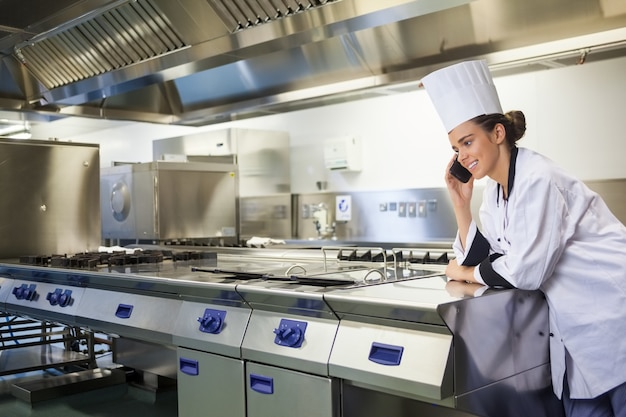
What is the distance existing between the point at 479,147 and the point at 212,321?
101 cm

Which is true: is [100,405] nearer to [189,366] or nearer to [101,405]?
[101,405]

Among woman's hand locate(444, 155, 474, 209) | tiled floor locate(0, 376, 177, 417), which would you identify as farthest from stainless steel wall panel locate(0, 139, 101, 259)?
woman's hand locate(444, 155, 474, 209)

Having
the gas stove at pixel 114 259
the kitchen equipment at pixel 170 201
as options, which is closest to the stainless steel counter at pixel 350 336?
the gas stove at pixel 114 259

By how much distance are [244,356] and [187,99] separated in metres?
3.26

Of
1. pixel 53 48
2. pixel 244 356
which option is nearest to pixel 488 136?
pixel 244 356

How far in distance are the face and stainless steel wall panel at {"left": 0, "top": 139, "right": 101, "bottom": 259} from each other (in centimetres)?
306

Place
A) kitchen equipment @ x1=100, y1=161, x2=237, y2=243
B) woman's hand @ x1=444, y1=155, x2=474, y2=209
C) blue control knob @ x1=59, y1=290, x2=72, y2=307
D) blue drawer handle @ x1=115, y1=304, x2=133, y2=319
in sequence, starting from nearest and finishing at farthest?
1. woman's hand @ x1=444, y1=155, x2=474, y2=209
2. blue drawer handle @ x1=115, y1=304, x2=133, y2=319
3. blue control knob @ x1=59, y1=290, x2=72, y2=307
4. kitchen equipment @ x1=100, y1=161, x2=237, y2=243

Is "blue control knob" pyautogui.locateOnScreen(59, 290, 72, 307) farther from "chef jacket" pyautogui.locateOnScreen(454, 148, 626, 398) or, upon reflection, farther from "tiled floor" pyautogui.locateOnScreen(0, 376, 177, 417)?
"chef jacket" pyautogui.locateOnScreen(454, 148, 626, 398)

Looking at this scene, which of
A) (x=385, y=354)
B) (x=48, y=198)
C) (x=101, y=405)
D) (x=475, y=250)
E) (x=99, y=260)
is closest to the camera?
(x=385, y=354)

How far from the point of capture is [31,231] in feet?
13.2

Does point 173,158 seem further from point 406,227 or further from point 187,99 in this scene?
point 406,227

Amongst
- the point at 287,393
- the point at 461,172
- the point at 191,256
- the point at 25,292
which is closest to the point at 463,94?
the point at 461,172

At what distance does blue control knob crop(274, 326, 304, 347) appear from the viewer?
183 centimetres

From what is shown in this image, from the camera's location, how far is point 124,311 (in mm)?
2537
